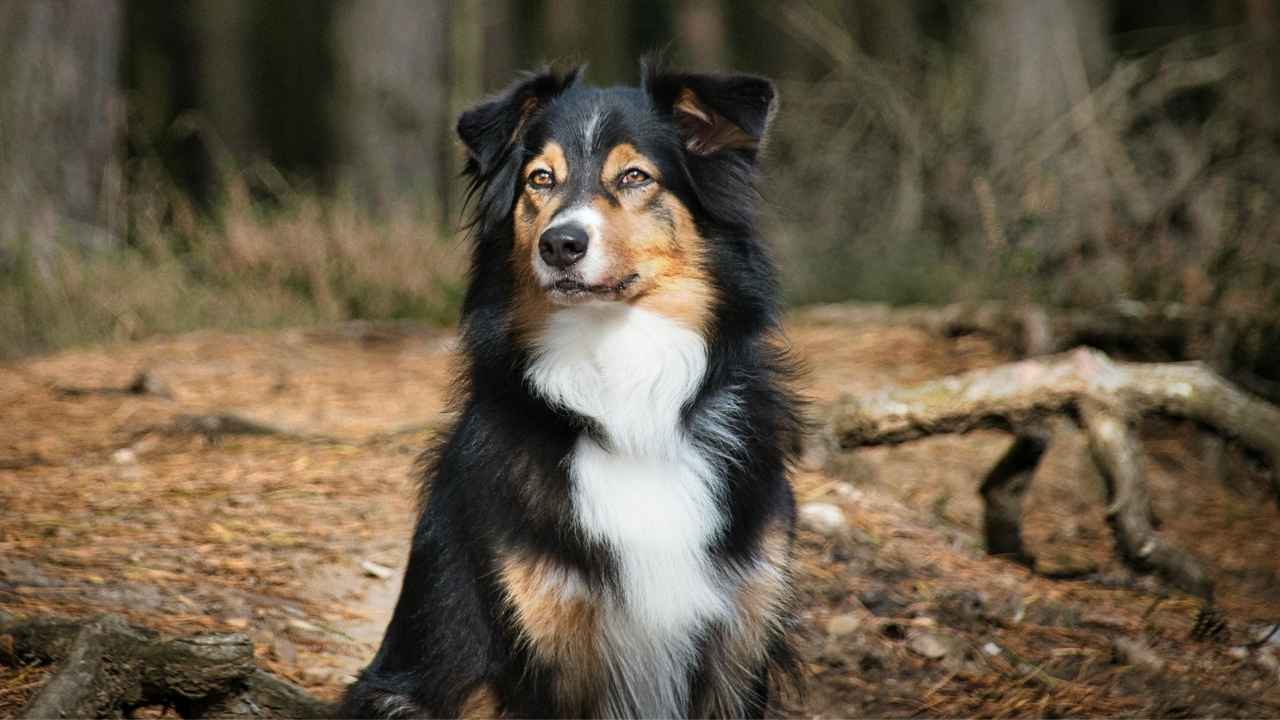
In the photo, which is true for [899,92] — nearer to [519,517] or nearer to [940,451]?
[940,451]

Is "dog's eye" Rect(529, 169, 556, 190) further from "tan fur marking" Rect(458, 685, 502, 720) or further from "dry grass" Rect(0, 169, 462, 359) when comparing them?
"dry grass" Rect(0, 169, 462, 359)

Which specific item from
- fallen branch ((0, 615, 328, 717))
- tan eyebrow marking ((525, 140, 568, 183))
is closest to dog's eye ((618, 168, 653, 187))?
tan eyebrow marking ((525, 140, 568, 183))

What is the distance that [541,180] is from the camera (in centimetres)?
363

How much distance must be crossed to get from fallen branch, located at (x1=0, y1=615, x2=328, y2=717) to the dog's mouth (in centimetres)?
129

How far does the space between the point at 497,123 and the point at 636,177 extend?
0.47m

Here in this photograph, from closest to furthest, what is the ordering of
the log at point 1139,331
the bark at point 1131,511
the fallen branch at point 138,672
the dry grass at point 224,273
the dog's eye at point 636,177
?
the fallen branch at point 138,672
the dog's eye at point 636,177
the bark at point 1131,511
the log at point 1139,331
the dry grass at point 224,273

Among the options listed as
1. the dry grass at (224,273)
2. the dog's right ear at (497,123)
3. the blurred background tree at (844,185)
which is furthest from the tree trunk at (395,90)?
the dog's right ear at (497,123)

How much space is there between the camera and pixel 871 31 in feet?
72.0

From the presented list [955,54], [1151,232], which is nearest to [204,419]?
[1151,232]

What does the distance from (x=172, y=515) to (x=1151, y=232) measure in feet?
19.5

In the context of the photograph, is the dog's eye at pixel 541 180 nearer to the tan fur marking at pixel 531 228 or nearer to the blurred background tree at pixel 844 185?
the tan fur marking at pixel 531 228

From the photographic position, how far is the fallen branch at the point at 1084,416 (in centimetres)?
493

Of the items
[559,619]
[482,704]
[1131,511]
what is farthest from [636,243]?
[1131,511]

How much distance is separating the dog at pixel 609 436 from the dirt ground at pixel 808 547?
1.81 feet
